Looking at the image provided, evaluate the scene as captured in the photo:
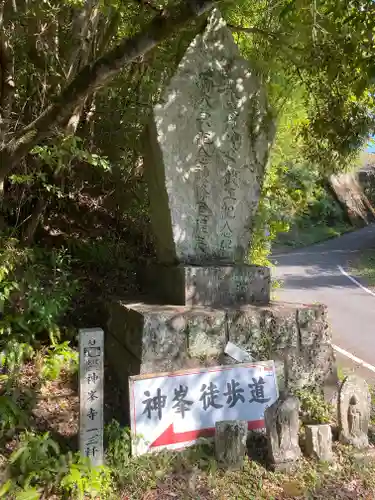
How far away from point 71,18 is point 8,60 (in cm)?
103

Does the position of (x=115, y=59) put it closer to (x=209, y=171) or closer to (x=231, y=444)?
(x=209, y=171)

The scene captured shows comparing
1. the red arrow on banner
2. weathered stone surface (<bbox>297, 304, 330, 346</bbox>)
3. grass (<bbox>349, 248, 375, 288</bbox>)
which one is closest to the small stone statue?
the red arrow on banner

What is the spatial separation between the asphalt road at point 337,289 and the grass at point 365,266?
0.31 m

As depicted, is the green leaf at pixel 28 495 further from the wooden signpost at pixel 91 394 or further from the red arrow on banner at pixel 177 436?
the red arrow on banner at pixel 177 436

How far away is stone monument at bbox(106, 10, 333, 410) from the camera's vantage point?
3973 mm

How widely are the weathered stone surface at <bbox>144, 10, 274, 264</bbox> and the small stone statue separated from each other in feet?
4.98

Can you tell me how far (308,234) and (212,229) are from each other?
67.0ft

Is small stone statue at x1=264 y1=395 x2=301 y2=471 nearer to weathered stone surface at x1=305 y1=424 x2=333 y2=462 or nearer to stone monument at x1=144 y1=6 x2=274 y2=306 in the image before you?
weathered stone surface at x1=305 y1=424 x2=333 y2=462

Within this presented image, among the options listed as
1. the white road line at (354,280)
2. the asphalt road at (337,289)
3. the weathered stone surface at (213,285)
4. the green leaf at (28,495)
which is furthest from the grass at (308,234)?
the green leaf at (28,495)

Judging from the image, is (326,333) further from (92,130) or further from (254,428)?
(92,130)

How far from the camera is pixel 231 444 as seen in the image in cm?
330

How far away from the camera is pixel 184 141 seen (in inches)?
165

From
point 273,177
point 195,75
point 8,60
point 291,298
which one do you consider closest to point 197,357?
point 195,75

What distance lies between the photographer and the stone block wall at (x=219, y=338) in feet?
12.1
